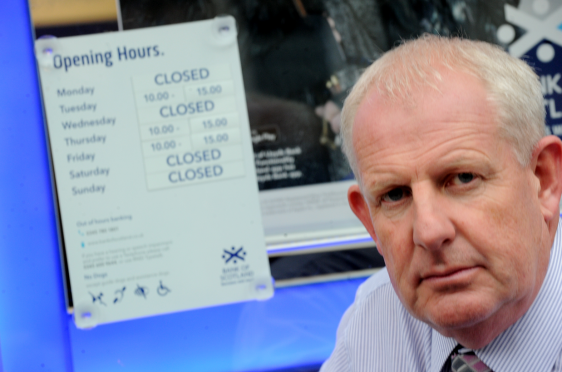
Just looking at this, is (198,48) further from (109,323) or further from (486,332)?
(486,332)

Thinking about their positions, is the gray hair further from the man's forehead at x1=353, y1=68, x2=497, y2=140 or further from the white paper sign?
the white paper sign

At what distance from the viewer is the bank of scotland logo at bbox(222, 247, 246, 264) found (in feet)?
→ 4.76

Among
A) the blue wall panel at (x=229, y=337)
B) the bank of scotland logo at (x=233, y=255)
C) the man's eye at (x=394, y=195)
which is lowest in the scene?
the blue wall panel at (x=229, y=337)

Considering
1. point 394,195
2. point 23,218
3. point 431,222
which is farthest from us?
point 23,218

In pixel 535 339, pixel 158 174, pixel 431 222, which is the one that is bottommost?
pixel 535 339

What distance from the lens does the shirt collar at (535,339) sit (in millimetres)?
849

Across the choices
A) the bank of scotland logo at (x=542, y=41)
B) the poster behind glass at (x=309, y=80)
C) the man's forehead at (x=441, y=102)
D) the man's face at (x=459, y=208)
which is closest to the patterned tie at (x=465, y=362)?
the man's face at (x=459, y=208)

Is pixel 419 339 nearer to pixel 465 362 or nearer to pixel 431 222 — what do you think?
pixel 465 362

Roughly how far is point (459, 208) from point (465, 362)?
0.33 meters

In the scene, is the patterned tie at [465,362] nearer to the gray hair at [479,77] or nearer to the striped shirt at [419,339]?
the striped shirt at [419,339]

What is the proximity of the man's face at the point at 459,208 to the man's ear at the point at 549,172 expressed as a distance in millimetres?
25

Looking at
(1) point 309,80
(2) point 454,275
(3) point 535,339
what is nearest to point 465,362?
(3) point 535,339

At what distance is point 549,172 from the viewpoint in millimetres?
855

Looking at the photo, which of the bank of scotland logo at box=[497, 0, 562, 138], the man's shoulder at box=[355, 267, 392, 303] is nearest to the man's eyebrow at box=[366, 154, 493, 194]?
the man's shoulder at box=[355, 267, 392, 303]
